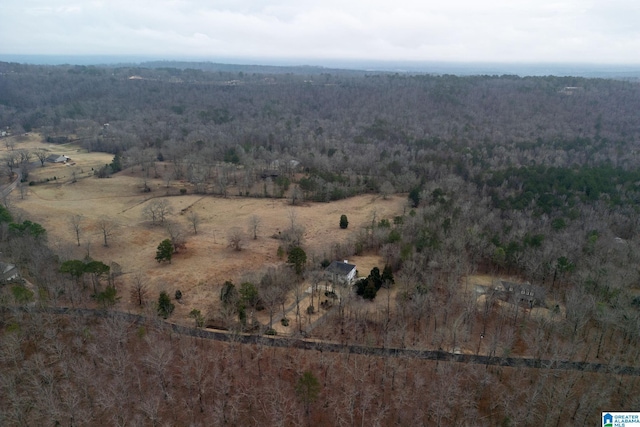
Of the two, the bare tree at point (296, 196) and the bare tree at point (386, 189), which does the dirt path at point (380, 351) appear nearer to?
the bare tree at point (296, 196)

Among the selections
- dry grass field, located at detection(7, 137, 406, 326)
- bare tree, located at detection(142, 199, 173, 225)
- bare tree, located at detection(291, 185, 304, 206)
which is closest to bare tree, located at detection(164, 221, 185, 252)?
dry grass field, located at detection(7, 137, 406, 326)

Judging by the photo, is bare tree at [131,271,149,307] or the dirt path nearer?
the dirt path

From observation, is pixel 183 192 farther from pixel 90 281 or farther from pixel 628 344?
pixel 628 344

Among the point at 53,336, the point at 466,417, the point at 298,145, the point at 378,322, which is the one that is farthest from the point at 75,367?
the point at 298,145

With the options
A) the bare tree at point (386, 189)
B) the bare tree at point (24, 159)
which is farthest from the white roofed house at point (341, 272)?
the bare tree at point (24, 159)

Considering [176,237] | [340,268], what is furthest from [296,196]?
[340,268]

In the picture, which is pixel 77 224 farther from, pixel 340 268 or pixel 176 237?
pixel 340 268

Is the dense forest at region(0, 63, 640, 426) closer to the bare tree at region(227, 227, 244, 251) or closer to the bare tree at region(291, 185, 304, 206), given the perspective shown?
the bare tree at region(291, 185, 304, 206)
